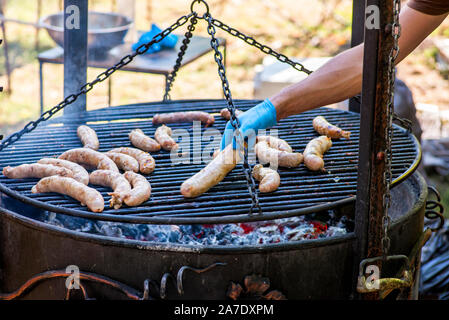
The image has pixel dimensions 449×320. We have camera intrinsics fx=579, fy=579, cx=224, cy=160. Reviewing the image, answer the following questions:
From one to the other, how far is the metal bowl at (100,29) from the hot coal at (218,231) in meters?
3.00

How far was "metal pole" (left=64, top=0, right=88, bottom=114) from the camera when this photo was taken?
427 centimetres

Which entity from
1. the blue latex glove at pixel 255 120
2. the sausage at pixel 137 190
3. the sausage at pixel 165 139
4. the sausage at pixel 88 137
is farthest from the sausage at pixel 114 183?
the blue latex glove at pixel 255 120

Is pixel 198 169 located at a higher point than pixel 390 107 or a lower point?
lower

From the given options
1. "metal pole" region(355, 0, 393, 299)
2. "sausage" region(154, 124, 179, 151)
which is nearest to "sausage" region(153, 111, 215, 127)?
"sausage" region(154, 124, 179, 151)

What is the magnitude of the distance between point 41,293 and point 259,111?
154cm

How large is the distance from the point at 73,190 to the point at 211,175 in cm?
→ 69

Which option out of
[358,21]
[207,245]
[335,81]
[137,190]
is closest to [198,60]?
[358,21]

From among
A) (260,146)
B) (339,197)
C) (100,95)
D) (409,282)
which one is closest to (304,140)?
(260,146)

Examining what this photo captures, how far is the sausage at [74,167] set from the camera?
3008mm

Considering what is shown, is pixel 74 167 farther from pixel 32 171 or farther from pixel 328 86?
pixel 328 86

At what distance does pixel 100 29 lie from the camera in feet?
19.9

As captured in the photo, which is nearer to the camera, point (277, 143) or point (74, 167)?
point (74, 167)

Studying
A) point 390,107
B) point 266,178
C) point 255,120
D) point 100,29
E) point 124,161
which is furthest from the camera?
point 100,29

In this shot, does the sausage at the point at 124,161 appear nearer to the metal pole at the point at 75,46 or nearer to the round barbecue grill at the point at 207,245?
the round barbecue grill at the point at 207,245
